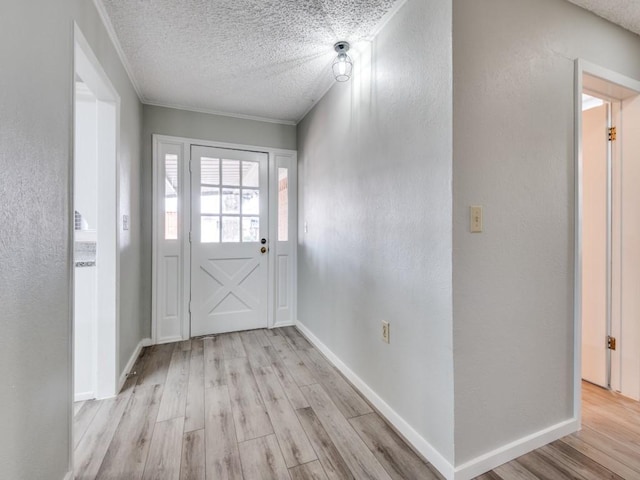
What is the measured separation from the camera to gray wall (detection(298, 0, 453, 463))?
1.42 m

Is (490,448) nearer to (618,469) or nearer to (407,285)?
(618,469)

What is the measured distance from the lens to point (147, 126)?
9.96 ft

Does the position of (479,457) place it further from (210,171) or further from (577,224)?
(210,171)

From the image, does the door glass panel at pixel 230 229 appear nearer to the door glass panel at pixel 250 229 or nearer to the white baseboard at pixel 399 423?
the door glass panel at pixel 250 229

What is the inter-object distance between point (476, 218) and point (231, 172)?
8.73 feet

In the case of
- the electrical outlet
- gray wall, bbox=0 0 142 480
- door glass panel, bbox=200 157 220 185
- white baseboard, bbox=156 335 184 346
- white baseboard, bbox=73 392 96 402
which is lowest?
white baseboard, bbox=73 392 96 402

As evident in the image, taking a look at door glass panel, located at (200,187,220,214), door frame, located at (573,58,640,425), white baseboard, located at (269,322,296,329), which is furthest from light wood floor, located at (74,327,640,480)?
door glass panel, located at (200,187,220,214)

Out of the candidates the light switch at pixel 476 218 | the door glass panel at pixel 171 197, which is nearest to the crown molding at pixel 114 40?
the door glass panel at pixel 171 197

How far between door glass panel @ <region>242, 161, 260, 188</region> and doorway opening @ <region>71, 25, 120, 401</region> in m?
1.42

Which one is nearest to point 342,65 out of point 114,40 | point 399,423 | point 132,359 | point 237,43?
point 237,43

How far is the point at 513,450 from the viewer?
1510 mm

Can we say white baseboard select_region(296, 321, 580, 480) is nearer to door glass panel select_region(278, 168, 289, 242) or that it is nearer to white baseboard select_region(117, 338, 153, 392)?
white baseboard select_region(117, 338, 153, 392)

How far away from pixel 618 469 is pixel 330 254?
6.77 ft

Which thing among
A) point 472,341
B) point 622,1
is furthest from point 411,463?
point 622,1
